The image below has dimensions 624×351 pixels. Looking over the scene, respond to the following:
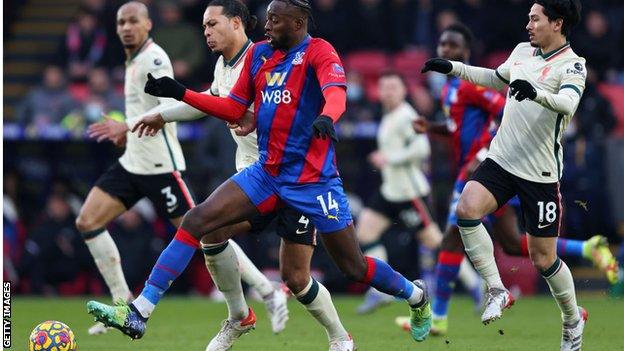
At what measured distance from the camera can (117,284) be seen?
38.0 feet

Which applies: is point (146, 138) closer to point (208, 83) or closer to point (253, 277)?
point (253, 277)

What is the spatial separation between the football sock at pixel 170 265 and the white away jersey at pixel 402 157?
22.4 feet

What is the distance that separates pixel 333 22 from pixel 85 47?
417cm

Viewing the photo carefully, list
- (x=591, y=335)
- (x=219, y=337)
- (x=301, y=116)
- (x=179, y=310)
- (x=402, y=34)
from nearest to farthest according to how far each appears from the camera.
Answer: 1. (x=301, y=116)
2. (x=219, y=337)
3. (x=591, y=335)
4. (x=179, y=310)
5. (x=402, y=34)

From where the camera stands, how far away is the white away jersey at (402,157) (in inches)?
587

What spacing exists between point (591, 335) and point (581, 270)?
20.8 ft

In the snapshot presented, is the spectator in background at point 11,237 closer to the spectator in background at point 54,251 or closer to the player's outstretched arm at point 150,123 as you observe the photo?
the spectator in background at point 54,251

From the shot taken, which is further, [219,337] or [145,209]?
[145,209]

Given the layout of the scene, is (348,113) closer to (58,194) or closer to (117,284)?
(58,194)

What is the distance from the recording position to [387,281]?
876 centimetres

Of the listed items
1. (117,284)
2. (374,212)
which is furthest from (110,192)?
(374,212)

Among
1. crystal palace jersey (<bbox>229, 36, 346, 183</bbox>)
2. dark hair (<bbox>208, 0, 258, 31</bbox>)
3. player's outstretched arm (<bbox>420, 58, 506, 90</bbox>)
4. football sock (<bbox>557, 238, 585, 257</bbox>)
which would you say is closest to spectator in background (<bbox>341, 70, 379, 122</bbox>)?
football sock (<bbox>557, 238, 585, 257</bbox>)

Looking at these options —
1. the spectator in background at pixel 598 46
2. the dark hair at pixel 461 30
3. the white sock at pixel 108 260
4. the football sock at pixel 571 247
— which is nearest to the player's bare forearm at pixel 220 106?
the white sock at pixel 108 260

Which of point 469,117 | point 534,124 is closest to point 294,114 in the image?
point 534,124
